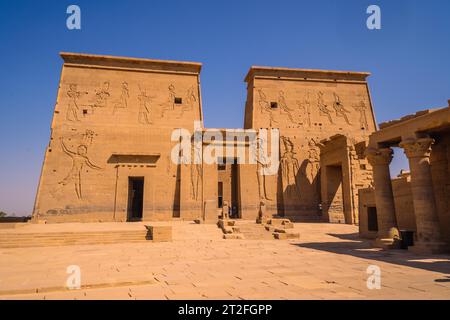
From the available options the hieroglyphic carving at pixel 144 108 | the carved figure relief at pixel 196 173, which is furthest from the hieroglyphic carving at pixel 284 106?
the hieroglyphic carving at pixel 144 108

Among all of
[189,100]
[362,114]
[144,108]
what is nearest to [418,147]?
[189,100]

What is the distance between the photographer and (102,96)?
20.5 meters

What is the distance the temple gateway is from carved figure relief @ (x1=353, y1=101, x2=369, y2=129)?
83 millimetres

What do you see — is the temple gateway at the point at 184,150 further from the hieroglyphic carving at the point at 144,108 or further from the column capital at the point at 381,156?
the column capital at the point at 381,156

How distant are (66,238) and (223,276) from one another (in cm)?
837

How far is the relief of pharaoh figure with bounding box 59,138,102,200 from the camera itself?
18.5 m

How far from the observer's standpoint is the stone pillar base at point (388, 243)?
9234 millimetres

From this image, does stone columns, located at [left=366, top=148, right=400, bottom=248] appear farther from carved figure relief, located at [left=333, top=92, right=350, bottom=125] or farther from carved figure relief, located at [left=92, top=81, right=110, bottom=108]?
carved figure relief, located at [left=92, top=81, right=110, bottom=108]

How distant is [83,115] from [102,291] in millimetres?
18185

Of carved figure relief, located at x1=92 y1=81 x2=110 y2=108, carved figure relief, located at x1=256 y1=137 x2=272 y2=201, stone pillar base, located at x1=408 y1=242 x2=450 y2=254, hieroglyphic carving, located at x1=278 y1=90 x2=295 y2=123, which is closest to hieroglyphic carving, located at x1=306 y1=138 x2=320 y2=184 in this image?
hieroglyphic carving, located at x1=278 y1=90 x2=295 y2=123

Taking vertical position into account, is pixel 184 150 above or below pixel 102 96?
below

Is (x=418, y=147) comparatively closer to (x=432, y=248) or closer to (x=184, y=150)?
(x=432, y=248)

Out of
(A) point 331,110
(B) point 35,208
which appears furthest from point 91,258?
(A) point 331,110

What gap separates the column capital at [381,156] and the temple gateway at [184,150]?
7145 millimetres
